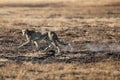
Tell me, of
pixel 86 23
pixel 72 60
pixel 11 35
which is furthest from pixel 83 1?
pixel 72 60

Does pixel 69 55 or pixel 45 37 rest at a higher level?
pixel 45 37

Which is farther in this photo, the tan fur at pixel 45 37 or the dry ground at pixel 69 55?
the tan fur at pixel 45 37

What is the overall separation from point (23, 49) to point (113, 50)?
3511 millimetres

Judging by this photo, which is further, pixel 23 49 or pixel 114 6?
pixel 114 6

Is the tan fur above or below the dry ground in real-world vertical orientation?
above

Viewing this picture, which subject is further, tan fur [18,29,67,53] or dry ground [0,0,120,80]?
tan fur [18,29,67,53]

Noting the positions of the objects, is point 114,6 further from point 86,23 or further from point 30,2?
point 86,23

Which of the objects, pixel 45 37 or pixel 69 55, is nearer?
pixel 69 55

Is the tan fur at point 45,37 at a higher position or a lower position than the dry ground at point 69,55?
higher

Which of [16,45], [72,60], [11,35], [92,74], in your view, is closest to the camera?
[92,74]

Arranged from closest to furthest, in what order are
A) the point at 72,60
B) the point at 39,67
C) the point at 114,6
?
the point at 39,67, the point at 72,60, the point at 114,6

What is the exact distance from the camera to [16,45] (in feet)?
52.1

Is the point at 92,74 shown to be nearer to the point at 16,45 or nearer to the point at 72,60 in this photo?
the point at 72,60

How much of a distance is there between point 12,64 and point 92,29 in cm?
965
